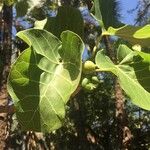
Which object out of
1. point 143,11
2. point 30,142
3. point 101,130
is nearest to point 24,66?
point 30,142

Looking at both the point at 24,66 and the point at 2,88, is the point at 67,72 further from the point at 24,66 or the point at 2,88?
the point at 2,88

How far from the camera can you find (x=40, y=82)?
103 centimetres

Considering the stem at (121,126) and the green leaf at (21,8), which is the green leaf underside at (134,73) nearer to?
the green leaf at (21,8)

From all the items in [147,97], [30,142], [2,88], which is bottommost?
[30,142]

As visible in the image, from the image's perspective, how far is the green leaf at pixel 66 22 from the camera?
1.19 metres

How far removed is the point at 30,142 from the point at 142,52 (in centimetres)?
720

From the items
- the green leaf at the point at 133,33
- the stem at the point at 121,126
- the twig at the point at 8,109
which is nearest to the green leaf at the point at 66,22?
the green leaf at the point at 133,33

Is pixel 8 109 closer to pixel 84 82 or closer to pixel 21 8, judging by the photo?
pixel 84 82

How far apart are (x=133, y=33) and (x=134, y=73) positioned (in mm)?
94

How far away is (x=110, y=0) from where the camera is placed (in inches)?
48.8

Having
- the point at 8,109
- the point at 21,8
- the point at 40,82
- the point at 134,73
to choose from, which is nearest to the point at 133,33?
the point at 134,73

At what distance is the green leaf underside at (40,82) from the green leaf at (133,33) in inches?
4.8

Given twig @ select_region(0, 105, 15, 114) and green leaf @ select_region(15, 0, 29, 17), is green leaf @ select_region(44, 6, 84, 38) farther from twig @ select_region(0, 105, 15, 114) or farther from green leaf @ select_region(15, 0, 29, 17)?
green leaf @ select_region(15, 0, 29, 17)

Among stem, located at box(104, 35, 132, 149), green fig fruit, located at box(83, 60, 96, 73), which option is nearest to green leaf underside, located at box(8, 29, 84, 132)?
green fig fruit, located at box(83, 60, 96, 73)
